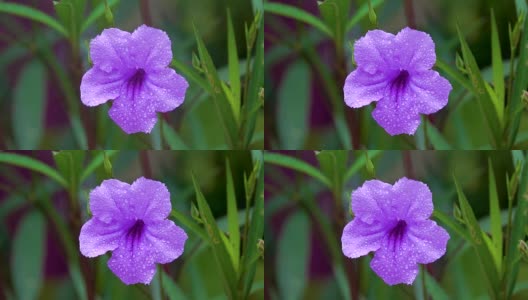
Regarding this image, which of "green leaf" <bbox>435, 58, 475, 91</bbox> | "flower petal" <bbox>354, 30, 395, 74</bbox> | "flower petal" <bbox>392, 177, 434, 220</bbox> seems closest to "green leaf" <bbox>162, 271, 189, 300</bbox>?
"flower petal" <bbox>392, 177, 434, 220</bbox>

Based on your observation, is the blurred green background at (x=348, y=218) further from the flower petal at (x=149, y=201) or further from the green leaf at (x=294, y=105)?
the flower petal at (x=149, y=201)

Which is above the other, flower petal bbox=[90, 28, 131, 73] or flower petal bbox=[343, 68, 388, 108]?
flower petal bbox=[90, 28, 131, 73]

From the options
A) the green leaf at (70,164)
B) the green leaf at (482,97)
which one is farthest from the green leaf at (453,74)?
the green leaf at (70,164)

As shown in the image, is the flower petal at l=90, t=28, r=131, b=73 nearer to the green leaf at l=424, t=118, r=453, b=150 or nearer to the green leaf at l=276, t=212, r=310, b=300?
the green leaf at l=276, t=212, r=310, b=300

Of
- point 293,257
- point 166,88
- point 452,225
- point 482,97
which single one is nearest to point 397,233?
point 452,225

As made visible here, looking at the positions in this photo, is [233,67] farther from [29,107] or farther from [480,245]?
[480,245]

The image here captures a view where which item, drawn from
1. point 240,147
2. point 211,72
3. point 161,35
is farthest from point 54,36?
point 240,147
